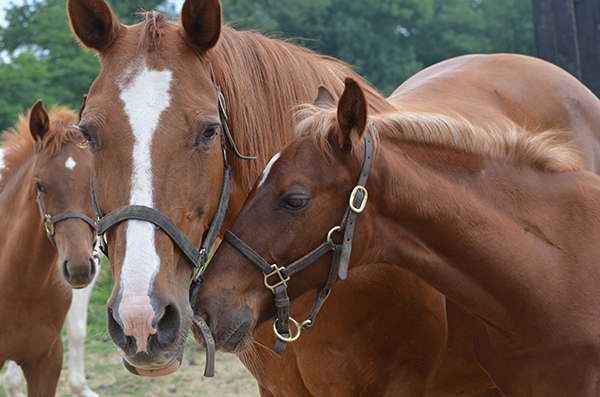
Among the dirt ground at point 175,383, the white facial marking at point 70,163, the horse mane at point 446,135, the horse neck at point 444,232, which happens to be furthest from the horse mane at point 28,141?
the horse neck at point 444,232

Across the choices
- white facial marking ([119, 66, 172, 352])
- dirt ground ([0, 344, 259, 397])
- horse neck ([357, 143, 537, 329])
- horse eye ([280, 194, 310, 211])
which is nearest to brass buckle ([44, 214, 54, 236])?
dirt ground ([0, 344, 259, 397])

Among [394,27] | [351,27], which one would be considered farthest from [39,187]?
[394,27]

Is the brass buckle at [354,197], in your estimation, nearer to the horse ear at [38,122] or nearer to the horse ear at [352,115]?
the horse ear at [352,115]

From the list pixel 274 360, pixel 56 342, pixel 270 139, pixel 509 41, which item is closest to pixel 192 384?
pixel 56 342

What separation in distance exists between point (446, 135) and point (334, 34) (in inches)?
986

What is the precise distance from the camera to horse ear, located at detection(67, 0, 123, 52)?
208 centimetres

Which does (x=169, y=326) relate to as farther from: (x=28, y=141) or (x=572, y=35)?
(x=572, y=35)

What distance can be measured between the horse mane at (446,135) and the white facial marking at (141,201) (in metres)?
0.52

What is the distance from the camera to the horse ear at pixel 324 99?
2.30 meters

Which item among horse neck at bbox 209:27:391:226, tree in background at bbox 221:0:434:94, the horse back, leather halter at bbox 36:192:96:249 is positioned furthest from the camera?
tree in background at bbox 221:0:434:94

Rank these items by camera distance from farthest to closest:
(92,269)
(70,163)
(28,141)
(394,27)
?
(394,27)
(28,141)
(70,163)
(92,269)

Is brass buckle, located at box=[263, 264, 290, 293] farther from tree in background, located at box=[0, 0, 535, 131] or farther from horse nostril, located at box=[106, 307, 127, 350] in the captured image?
tree in background, located at box=[0, 0, 535, 131]

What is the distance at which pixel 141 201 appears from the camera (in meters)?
1.75

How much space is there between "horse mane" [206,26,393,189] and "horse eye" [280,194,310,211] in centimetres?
43
